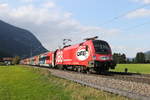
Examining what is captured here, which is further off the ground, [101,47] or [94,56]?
[101,47]

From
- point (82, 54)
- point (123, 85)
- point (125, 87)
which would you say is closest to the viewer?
point (125, 87)

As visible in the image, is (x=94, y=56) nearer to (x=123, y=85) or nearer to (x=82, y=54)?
(x=82, y=54)

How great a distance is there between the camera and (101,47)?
974 inches

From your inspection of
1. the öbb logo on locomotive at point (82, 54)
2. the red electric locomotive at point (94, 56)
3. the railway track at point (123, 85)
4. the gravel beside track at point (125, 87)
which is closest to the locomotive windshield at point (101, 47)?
the red electric locomotive at point (94, 56)

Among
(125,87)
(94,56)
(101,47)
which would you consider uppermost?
(101,47)

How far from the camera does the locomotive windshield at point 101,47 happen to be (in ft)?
80.0

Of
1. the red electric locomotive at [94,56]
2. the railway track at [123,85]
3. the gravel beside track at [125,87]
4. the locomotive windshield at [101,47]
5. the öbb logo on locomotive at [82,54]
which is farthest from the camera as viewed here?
the öbb logo on locomotive at [82,54]

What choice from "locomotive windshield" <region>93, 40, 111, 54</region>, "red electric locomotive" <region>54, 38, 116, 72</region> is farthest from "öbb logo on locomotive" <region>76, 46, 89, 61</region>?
"locomotive windshield" <region>93, 40, 111, 54</region>

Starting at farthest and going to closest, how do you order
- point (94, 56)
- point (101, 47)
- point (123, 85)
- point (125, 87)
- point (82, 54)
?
point (82, 54), point (101, 47), point (94, 56), point (123, 85), point (125, 87)

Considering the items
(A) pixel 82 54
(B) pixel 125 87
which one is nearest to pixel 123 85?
(B) pixel 125 87

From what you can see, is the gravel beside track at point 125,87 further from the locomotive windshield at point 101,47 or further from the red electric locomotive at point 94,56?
the locomotive windshield at point 101,47

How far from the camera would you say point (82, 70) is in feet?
89.7

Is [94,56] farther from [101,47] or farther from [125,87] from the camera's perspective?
[125,87]

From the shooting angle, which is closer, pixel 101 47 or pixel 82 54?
pixel 101 47
